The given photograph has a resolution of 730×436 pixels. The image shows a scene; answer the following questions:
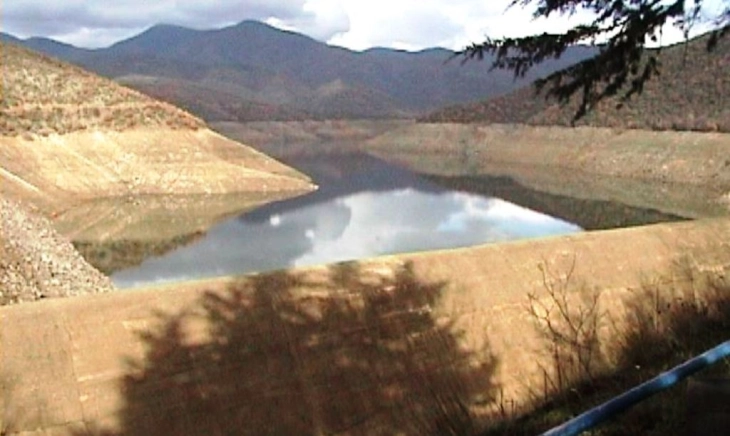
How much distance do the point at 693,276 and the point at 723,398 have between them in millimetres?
5767

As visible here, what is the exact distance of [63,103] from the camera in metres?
46.7

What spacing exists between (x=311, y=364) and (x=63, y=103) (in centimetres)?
4426

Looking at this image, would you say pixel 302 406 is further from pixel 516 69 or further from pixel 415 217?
pixel 415 217

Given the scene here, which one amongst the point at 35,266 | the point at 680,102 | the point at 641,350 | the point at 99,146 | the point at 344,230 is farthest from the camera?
the point at 680,102

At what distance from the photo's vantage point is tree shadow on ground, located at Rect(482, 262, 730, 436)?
4121 mm

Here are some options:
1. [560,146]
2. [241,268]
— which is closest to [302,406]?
[241,268]

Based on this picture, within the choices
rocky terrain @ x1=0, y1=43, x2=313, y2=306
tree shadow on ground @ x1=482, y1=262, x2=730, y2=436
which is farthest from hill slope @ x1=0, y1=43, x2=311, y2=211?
tree shadow on ground @ x1=482, y1=262, x2=730, y2=436

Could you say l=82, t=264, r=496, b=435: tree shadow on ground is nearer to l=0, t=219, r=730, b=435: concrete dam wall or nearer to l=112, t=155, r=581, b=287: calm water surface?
l=0, t=219, r=730, b=435: concrete dam wall

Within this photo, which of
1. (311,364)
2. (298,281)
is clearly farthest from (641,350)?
(298,281)

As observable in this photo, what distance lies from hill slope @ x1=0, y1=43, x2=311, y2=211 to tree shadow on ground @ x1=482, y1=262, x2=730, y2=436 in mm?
31891

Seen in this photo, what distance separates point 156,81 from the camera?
512 ft

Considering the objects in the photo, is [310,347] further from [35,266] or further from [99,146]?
[99,146]

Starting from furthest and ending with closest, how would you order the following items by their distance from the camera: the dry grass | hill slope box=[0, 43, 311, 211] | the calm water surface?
the dry grass, hill slope box=[0, 43, 311, 211], the calm water surface

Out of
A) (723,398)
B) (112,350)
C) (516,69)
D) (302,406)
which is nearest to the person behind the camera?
(723,398)
